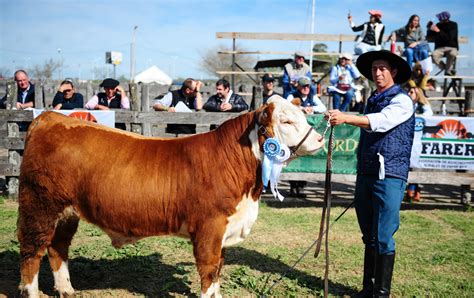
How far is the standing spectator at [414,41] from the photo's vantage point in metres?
12.5

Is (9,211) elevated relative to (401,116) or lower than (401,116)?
lower

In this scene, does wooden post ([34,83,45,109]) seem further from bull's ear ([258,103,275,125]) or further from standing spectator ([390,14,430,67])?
standing spectator ([390,14,430,67])

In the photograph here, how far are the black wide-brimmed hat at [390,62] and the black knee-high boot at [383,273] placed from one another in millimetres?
1650

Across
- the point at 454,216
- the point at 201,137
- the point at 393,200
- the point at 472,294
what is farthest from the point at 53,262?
the point at 454,216

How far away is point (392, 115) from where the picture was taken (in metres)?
3.97

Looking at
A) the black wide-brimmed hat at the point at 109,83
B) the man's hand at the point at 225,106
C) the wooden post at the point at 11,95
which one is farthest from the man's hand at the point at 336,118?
the wooden post at the point at 11,95

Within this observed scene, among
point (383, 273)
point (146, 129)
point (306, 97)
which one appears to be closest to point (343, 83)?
point (306, 97)

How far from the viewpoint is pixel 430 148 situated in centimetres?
824

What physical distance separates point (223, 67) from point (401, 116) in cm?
4483

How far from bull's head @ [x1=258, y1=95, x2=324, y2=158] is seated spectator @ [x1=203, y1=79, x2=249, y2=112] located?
15.3 ft

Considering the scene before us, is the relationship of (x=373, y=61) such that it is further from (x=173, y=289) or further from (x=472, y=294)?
(x=173, y=289)

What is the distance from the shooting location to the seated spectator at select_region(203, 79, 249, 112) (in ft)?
27.7

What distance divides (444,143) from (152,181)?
614 cm

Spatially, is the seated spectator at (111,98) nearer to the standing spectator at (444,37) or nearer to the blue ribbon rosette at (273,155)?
the blue ribbon rosette at (273,155)
